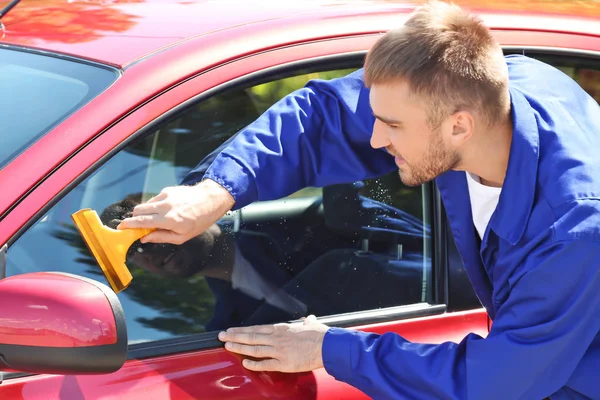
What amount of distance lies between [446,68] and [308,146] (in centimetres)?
46

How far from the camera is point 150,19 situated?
204 cm

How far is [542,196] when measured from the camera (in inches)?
67.8

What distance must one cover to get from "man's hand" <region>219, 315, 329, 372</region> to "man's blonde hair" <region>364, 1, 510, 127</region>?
505 millimetres

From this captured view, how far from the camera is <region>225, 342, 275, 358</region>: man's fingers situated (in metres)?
1.75

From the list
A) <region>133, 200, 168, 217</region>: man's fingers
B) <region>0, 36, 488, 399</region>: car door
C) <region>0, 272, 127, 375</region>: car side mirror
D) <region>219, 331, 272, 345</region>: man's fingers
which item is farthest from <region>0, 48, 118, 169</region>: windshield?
<region>219, 331, 272, 345</region>: man's fingers

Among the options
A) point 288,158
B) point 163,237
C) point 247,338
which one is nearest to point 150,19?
point 288,158

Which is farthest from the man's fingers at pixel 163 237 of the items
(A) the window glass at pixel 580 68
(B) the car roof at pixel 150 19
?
(A) the window glass at pixel 580 68

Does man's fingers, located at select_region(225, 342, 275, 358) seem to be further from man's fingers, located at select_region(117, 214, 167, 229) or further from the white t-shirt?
the white t-shirt

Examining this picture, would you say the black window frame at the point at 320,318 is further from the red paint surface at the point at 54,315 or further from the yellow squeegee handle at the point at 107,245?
the red paint surface at the point at 54,315

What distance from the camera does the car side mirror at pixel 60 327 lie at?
1.42 meters

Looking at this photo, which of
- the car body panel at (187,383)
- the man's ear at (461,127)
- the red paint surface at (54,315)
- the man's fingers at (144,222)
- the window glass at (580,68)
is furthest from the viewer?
the window glass at (580,68)

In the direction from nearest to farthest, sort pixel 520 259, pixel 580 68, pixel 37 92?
pixel 520 259
pixel 37 92
pixel 580 68

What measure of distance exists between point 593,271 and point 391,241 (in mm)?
531

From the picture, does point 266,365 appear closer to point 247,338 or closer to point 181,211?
point 247,338
